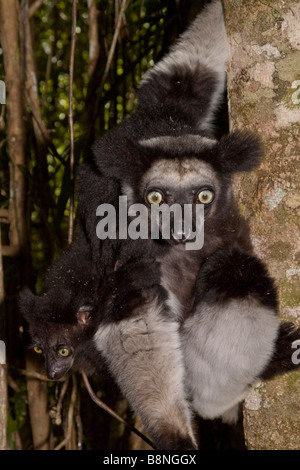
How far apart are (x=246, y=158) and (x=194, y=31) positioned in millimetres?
1200

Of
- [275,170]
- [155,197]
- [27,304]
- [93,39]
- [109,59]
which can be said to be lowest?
[27,304]

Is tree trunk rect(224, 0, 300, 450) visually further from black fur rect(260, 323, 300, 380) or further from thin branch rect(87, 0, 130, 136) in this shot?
thin branch rect(87, 0, 130, 136)

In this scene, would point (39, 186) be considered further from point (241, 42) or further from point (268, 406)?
point (268, 406)

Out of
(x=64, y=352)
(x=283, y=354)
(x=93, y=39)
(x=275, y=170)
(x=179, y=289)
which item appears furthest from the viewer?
(x=93, y=39)

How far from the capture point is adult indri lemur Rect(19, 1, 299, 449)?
2271 millimetres

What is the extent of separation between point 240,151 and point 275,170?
18 cm

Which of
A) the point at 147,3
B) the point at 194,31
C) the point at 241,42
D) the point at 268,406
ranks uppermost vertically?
the point at 147,3

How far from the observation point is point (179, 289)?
2.66 m

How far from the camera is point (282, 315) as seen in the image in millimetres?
2191

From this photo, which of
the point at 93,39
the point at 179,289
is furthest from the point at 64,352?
the point at 93,39

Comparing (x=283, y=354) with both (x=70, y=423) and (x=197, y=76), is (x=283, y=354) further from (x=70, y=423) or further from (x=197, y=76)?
(x=70, y=423)

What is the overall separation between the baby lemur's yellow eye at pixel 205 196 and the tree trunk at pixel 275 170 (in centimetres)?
25

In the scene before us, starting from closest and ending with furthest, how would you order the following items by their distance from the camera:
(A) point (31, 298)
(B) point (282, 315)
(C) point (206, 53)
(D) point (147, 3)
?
(B) point (282, 315), (A) point (31, 298), (C) point (206, 53), (D) point (147, 3)

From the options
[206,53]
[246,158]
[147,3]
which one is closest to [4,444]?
[246,158]
